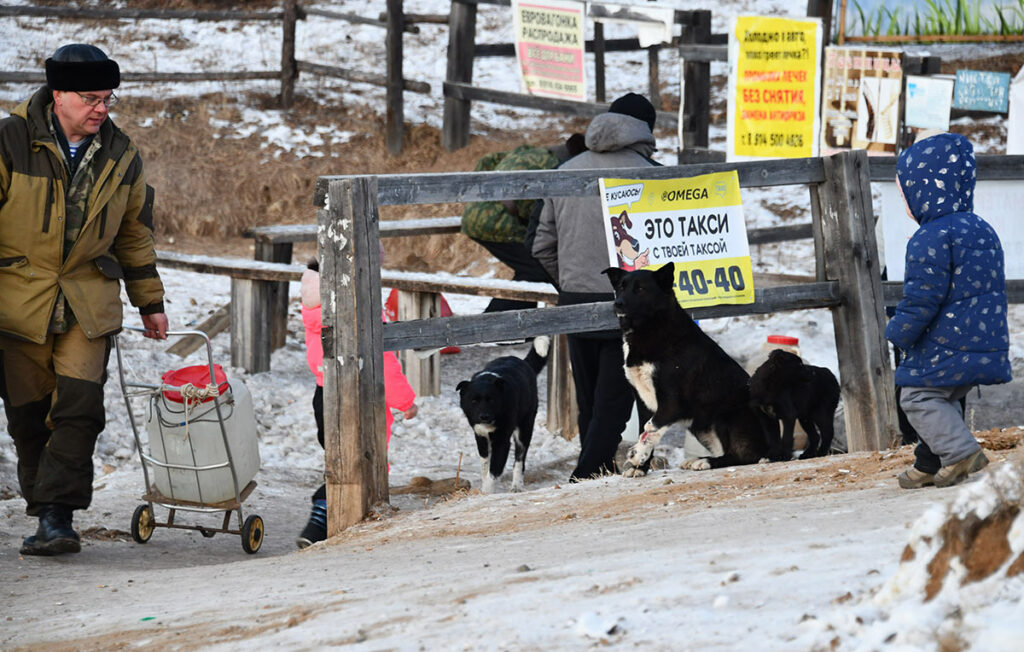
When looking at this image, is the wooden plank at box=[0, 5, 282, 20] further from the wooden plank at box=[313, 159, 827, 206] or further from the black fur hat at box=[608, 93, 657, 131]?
the wooden plank at box=[313, 159, 827, 206]

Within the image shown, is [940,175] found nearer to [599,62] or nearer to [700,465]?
[700,465]

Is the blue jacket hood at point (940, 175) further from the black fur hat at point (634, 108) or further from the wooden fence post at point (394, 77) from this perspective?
the wooden fence post at point (394, 77)

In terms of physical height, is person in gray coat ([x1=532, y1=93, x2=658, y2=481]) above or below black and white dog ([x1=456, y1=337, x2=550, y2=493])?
above

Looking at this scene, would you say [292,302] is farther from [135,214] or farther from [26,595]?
[26,595]

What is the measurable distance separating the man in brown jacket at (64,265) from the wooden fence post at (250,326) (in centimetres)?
416

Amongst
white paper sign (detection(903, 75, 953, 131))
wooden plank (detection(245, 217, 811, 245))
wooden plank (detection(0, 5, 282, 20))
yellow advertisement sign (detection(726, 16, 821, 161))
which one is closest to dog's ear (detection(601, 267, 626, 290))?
wooden plank (detection(245, 217, 811, 245))

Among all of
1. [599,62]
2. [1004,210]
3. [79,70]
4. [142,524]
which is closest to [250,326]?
[142,524]

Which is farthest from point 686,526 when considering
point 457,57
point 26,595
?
point 457,57

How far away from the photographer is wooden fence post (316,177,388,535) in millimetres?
5199

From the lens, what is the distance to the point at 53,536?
5289 millimetres

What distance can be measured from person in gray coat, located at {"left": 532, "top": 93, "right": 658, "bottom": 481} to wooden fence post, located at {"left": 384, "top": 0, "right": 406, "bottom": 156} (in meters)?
8.99

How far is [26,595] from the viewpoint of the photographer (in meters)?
4.54

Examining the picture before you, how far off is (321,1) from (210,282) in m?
11.0

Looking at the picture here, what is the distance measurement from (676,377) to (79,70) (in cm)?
295
